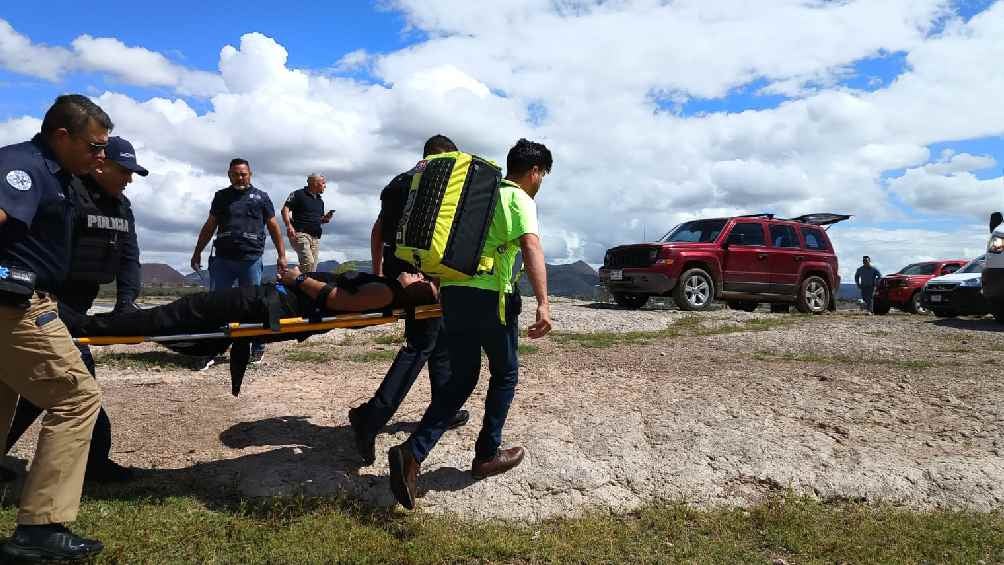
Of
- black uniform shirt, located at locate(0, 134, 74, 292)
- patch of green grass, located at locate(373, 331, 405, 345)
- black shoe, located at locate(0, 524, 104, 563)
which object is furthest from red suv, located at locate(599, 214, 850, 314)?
black shoe, located at locate(0, 524, 104, 563)

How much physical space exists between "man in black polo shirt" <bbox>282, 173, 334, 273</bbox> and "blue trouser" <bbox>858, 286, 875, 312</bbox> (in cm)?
1711

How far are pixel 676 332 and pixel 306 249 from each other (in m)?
5.43


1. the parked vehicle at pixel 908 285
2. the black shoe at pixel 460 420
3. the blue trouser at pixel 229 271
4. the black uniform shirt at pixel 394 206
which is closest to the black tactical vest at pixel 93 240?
the black uniform shirt at pixel 394 206

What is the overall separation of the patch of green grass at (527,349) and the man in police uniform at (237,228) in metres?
2.91

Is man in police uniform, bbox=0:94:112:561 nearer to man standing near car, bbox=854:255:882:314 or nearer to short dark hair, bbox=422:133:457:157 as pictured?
short dark hair, bbox=422:133:457:157

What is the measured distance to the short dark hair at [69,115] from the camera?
10.4 feet

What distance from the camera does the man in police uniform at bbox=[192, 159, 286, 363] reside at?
717 cm

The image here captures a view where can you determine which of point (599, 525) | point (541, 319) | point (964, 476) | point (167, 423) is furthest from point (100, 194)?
point (964, 476)

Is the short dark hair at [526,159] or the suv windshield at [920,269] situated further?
the suv windshield at [920,269]

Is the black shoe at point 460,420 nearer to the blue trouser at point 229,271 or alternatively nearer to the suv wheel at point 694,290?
the blue trouser at point 229,271

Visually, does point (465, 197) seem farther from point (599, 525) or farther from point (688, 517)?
point (688, 517)

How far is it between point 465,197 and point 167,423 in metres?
3.17

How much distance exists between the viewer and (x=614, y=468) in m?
4.35

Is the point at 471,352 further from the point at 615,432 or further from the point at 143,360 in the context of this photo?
the point at 143,360
